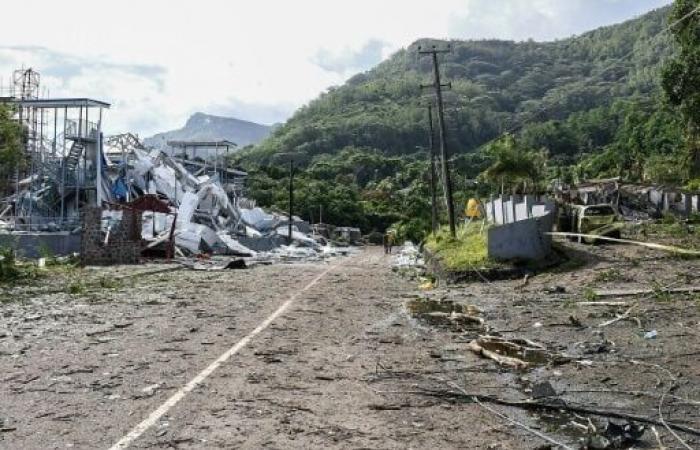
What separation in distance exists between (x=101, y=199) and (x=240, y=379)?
42.2 meters

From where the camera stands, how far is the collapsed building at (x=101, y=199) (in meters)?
37.5

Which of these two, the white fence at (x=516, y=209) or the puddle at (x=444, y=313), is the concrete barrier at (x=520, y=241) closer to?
the white fence at (x=516, y=209)

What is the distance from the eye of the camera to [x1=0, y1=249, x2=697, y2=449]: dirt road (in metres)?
5.97

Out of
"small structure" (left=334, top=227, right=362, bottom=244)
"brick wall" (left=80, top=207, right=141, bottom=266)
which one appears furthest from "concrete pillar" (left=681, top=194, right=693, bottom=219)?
"small structure" (left=334, top=227, right=362, bottom=244)

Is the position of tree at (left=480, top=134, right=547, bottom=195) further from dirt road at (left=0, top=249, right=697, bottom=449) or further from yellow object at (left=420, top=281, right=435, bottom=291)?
dirt road at (left=0, top=249, right=697, bottom=449)

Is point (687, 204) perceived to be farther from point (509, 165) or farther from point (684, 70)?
point (509, 165)

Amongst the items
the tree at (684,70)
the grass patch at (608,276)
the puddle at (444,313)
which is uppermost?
the tree at (684,70)

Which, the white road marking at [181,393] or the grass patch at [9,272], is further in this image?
the grass patch at [9,272]

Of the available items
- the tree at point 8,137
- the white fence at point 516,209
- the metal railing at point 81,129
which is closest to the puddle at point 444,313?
the white fence at point 516,209

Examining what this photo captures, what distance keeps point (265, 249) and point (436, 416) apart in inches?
1894

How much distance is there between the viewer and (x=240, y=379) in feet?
26.4

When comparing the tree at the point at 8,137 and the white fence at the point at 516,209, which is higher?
the tree at the point at 8,137

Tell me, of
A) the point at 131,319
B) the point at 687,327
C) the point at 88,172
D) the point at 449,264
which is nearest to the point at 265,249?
the point at 88,172

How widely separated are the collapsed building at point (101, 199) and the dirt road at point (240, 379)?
69.4 feet
